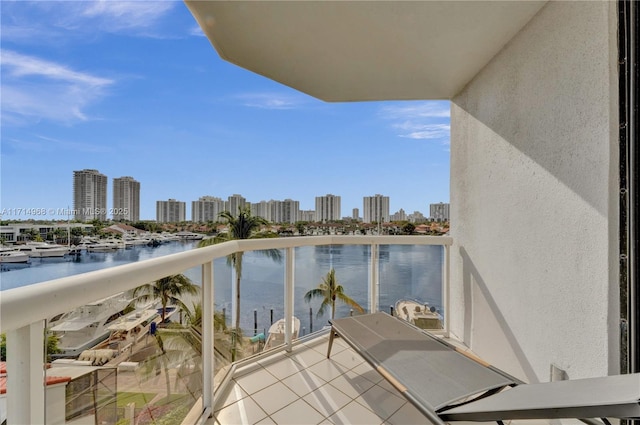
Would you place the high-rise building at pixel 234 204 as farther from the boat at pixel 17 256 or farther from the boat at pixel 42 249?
the boat at pixel 17 256

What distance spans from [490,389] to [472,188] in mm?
2078

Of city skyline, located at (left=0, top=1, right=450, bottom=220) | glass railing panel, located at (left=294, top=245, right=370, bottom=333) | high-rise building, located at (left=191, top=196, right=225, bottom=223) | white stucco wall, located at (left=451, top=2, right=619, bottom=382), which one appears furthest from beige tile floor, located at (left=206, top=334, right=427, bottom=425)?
high-rise building, located at (left=191, top=196, right=225, bottom=223)

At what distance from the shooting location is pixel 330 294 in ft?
10.7

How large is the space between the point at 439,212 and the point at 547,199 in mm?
1910

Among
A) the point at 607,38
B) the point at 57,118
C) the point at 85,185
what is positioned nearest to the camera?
the point at 607,38

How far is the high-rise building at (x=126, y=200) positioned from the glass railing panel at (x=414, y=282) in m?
5.75

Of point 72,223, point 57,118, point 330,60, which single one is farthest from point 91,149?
point 330,60

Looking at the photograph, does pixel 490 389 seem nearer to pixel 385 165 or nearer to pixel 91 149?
pixel 385 165

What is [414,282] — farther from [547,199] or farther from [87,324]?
[87,324]

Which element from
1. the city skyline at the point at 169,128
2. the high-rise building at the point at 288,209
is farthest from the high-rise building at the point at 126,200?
the high-rise building at the point at 288,209

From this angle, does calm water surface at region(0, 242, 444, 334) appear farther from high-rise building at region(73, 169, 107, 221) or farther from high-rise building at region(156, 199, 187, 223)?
high-rise building at region(156, 199, 187, 223)

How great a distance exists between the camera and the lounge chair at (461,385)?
916mm

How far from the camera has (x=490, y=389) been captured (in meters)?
1.67

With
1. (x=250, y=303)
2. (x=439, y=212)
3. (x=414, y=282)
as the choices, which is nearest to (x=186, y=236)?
(x=250, y=303)
